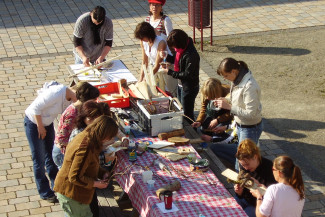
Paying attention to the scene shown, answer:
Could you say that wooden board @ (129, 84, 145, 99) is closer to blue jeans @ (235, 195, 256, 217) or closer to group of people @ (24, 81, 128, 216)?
group of people @ (24, 81, 128, 216)

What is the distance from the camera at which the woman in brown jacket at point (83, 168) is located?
532 cm

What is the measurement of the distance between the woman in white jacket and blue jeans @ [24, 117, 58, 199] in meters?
2.27

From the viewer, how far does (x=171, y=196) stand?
5477mm

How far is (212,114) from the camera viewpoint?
26.9ft

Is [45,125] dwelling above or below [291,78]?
above

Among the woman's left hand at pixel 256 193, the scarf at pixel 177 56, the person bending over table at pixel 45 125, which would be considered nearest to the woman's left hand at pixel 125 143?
the person bending over table at pixel 45 125

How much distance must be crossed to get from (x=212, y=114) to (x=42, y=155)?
2594 mm

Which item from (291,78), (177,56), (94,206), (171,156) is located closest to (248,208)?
(171,156)

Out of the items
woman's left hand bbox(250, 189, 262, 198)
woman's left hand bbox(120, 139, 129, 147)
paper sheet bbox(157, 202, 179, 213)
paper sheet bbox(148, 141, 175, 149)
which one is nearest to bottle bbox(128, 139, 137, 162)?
woman's left hand bbox(120, 139, 129, 147)

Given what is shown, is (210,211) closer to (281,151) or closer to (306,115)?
(281,151)

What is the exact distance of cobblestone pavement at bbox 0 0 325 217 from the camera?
24.7 ft

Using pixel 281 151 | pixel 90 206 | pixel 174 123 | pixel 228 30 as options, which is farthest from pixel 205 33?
pixel 90 206

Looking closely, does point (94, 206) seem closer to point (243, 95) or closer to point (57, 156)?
point (57, 156)

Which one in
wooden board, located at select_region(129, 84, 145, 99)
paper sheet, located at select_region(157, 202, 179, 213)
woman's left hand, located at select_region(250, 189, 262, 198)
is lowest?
paper sheet, located at select_region(157, 202, 179, 213)
